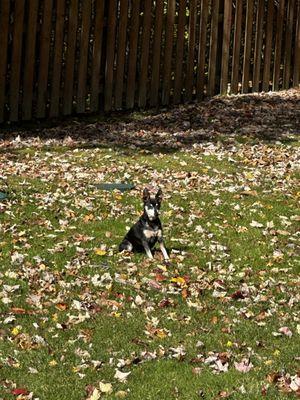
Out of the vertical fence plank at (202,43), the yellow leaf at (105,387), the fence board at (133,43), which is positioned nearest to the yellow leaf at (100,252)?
the yellow leaf at (105,387)

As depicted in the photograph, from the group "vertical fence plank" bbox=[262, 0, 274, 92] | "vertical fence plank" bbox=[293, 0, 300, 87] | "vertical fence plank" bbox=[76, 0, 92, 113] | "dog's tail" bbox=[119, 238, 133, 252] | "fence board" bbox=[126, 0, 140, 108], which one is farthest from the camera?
"vertical fence plank" bbox=[293, 0, 300, 87]

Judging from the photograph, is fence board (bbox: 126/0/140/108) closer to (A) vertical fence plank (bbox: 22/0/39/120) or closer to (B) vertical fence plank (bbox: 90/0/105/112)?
(B) vertical fence plank (bbox: 90/0/105/112)

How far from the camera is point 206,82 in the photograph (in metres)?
18.6

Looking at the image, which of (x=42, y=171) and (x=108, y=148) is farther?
(x=108, y=148)

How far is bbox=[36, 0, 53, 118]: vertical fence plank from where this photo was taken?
15.9 m

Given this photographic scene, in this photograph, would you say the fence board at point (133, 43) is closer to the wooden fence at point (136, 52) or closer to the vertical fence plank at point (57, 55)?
the wooden fence at point (136, 52)

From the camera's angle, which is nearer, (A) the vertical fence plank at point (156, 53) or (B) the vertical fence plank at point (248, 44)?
(A) the vertical fence plank at point (156, 53)

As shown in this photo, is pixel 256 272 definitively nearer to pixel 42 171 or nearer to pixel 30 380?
pixel 30 380

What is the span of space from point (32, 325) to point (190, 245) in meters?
2.77

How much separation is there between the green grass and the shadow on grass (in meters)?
1.35

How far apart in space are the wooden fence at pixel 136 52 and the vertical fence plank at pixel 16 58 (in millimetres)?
18

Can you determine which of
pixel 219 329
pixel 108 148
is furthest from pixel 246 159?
pixel 219 329

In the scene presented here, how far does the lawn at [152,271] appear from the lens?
6.83 meters

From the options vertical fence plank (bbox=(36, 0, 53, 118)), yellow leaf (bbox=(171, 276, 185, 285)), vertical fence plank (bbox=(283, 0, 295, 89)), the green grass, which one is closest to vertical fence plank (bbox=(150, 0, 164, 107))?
vertical fence plank (bbox=(36, 0, 53, 118))
